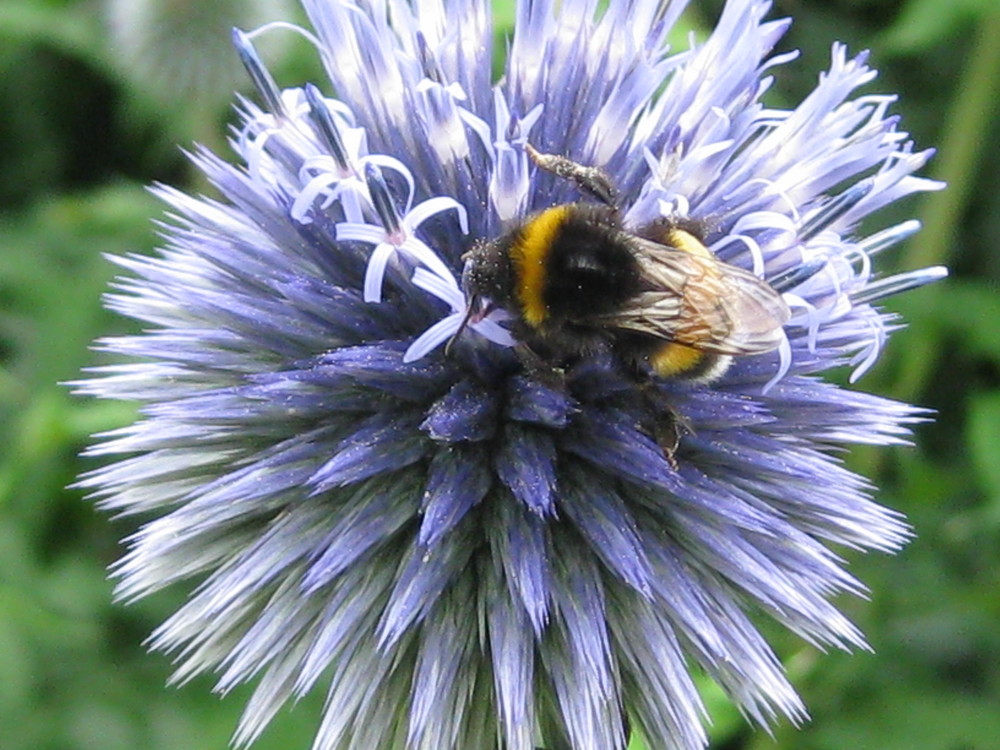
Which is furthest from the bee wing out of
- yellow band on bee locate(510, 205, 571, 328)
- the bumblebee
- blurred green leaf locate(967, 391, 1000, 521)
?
blurred green leaf locate(967, 391, 1000, 521)

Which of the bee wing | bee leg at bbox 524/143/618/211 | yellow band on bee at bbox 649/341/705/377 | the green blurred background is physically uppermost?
bee leg at bbox 524/143/618/211

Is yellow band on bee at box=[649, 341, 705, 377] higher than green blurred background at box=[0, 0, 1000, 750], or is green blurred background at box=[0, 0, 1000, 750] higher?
yellow band on bee at box=[649, 341, 705, 377]

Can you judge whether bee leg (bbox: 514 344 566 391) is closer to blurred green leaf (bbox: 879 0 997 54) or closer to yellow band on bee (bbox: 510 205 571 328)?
yellow band on bee (bbox: 510 205 571 328)

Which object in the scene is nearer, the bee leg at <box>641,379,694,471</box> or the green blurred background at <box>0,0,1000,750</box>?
the bee leg at <box>641,379,694,471</box>

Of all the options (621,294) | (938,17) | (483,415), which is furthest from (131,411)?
(938,17)

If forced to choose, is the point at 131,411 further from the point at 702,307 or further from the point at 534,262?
the point at 702,307

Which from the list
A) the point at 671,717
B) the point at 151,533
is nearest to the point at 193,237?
the point at 151,533

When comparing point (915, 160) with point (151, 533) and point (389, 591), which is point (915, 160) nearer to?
point (389, 591)
